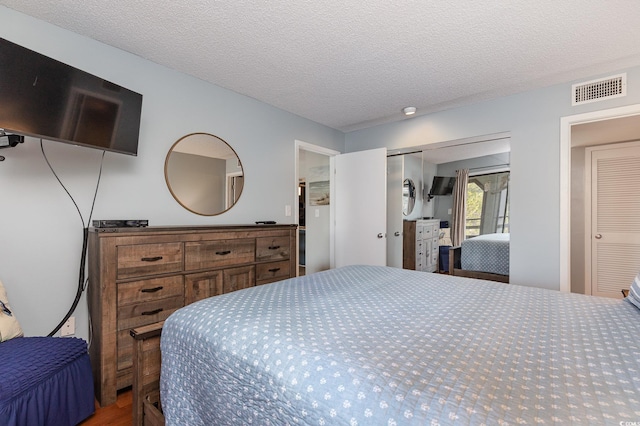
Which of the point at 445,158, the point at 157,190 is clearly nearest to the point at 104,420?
the point at 157,190

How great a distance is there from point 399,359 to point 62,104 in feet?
7.05

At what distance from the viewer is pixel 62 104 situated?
5.42 feet

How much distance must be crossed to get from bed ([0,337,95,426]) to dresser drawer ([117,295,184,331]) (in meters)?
0.23

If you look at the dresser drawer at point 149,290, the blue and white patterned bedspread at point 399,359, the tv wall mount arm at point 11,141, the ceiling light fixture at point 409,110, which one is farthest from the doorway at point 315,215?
the tv wall mount arm at point 11,141

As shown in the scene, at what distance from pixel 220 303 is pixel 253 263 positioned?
4.19 ft

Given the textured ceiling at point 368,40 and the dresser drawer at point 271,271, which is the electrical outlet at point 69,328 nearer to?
the dresser drawer at point 271,271

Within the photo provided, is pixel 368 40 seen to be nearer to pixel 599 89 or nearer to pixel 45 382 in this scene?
pixel 599 89

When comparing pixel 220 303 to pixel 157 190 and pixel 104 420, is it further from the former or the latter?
pixel 157 190

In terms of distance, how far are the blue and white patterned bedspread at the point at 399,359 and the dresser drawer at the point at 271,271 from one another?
1.13 metres

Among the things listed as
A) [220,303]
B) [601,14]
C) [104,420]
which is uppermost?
[601,14]

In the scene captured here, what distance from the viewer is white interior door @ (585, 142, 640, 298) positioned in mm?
3613

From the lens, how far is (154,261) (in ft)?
6.45

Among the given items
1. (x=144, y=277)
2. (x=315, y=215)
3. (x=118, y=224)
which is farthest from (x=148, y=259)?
(x=315, y=215)

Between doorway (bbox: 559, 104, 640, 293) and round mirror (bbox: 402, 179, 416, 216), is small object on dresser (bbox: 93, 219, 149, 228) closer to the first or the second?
round mirror (bbox: 402, 179, 416, 216)
